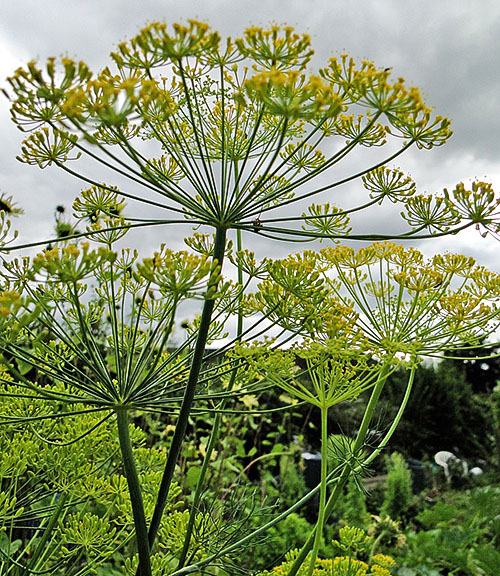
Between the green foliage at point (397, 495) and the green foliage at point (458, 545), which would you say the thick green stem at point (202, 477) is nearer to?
the green foliage at point (458, 545)

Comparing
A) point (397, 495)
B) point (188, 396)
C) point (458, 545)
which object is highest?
point (188, 396)

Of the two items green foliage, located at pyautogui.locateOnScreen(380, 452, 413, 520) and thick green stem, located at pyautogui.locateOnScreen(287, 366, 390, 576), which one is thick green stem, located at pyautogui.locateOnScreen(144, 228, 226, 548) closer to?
thick green stem, located at pyautogui.locateOnScreen(287, 366, 390, 576)

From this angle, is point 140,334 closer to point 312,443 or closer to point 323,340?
point 323,340

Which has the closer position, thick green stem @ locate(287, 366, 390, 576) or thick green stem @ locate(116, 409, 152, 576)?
thick green stem @ locate(116, 409, 152, 576)

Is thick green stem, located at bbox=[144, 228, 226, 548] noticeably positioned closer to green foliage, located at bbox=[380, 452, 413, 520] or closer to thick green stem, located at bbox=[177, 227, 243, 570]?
thick green stem, located at bbox=[177, 227, 243, 570]

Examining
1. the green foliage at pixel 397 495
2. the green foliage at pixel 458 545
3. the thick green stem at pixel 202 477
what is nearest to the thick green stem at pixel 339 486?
the thick green stem at pixel 202 477

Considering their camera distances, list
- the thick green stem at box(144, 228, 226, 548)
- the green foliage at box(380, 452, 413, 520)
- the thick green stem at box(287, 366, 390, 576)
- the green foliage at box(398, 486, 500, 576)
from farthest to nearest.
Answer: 1. the green foliage at box(380, 452, 413, 520)
2. the green foliage at box(398, 486, 500, 576)
3. the thick green stem at box(287, 366, 390, 576)
4. the thick green stem at box(144, 228, 226, 548)

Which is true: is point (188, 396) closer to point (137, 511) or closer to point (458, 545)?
point (137, 511)

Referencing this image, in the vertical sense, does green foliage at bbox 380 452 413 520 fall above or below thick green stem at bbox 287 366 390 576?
below

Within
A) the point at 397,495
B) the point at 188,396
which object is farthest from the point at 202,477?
the point at 397,495

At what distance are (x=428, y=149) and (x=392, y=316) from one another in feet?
2.25

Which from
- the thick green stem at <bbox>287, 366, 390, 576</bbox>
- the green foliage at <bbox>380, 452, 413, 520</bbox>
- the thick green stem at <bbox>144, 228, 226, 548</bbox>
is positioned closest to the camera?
the thick green stem at <bbox>144, 228, 226, 548</bbox>

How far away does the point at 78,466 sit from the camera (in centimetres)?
182

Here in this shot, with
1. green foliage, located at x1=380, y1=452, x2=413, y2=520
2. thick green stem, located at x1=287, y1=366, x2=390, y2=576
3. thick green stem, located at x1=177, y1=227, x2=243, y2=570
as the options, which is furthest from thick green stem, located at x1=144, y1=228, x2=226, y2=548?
green foliage, located at x1=380, y1=452, x2=413, y2=520
